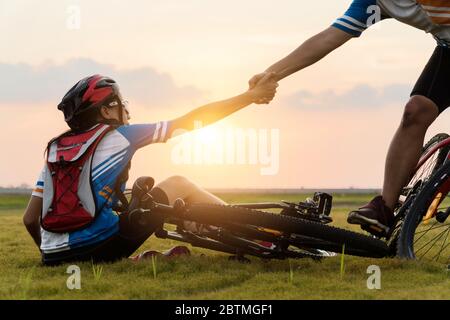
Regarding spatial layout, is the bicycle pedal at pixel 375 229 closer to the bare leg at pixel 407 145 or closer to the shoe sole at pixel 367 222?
the shoe sole at pixel 367 222

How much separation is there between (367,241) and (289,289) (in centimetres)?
111

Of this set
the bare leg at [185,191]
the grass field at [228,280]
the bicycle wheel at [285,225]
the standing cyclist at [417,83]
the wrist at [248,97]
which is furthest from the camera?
the bare leg at [185,191]

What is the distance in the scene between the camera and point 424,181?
5.84 metres

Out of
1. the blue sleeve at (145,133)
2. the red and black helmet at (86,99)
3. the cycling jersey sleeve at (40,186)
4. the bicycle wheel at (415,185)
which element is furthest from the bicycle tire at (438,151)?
the cycling jersey sleeve at (40,186)

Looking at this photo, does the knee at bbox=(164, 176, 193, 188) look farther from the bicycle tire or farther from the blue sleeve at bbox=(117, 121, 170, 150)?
the bicycle tire

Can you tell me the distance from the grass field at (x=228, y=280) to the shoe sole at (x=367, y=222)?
0.87 feet

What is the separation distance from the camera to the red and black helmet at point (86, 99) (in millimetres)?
5668

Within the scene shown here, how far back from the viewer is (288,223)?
520cm

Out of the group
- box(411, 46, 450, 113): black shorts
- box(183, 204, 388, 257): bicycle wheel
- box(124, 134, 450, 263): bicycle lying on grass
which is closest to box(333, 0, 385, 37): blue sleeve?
A: box(411, 46, 450, 113): black shorts

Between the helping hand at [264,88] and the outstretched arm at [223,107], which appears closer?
the outstretched arm at [223,107]

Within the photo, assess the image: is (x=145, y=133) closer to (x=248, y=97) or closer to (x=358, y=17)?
(x=248, y=97)

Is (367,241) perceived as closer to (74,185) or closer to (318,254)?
(318,254)

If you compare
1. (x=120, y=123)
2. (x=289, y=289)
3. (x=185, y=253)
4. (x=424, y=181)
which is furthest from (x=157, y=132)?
(x=424, y=181)

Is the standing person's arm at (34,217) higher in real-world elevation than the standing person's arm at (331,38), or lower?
lower
